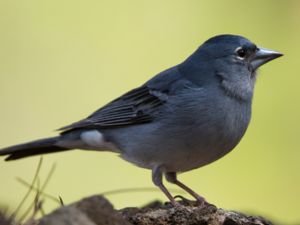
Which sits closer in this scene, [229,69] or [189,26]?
[229,69]

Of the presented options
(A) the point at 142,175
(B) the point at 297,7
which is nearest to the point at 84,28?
(A) the point at 142,175

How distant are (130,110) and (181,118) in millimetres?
649

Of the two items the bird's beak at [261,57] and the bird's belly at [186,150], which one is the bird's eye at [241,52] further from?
the bird's belly at [186,150]

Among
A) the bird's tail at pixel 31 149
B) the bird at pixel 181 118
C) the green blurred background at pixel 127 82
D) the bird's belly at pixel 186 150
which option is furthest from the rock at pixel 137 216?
the green blurred background at pixel 127 82

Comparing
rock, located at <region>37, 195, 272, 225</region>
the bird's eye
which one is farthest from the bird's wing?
rock, located at <region>37, 195, 272, 225</region>

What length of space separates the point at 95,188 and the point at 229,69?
260cm

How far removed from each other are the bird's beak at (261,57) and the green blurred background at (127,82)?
226 cm

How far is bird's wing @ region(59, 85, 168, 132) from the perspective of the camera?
19.1ft

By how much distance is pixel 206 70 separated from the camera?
583cm

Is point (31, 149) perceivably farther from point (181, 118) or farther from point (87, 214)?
point (87, 214)

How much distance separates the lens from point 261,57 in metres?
5.78

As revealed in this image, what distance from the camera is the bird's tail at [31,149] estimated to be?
19.5 feet

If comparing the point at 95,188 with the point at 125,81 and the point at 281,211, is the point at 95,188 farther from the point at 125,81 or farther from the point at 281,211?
the point at 281,211

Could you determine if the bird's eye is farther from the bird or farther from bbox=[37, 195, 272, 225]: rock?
bbox=[37, 195, 272, 225]: rock
